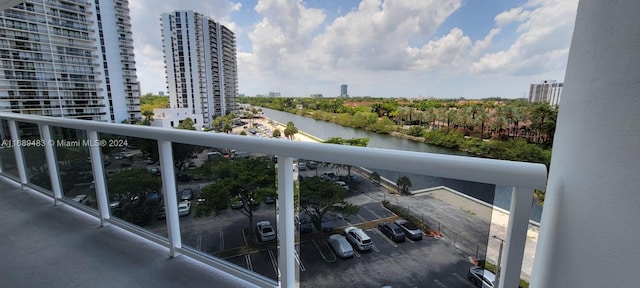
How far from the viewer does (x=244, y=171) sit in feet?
4.48

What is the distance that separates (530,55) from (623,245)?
6.99ft

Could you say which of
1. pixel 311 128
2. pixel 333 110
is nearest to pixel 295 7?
pixel 333 110

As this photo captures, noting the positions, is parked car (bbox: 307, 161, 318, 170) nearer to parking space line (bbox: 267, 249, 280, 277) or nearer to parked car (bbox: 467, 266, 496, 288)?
parking space line (bbox: 267, 249, 280, 277)

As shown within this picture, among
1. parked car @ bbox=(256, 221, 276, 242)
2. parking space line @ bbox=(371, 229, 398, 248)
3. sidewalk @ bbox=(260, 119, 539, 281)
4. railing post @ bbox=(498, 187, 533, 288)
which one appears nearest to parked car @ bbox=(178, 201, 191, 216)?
parked car @ bbox=(256, 221, 276, 242)

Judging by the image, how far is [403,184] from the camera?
3.05 ft

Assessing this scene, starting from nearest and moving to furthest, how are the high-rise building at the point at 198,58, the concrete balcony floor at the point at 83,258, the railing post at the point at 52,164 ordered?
the concrete balcony floor at the point at 83,258 < the railing post at the point at 52,164 < the high-rise building at the point at 198,58

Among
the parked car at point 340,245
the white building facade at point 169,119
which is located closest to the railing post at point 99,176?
the white building facade at point 169,119

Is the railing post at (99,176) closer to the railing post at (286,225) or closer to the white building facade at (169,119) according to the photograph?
the white building facade at (169,119)

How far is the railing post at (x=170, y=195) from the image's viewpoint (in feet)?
5.30

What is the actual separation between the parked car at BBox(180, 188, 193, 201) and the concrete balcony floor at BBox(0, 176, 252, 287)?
41cm

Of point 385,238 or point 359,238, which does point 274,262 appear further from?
point 385,238

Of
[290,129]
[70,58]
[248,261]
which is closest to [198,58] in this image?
[70,58]

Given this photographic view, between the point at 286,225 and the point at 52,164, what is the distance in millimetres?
2712

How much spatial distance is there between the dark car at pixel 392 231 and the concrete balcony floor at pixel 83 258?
0.91 meters
